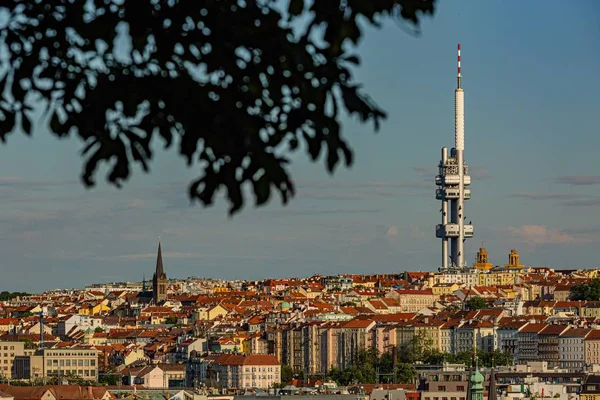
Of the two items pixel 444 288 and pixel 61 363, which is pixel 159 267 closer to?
pixel 444 288

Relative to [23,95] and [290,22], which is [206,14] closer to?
[290,22]

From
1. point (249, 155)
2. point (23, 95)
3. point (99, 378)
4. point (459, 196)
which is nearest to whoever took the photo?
point (249, 155)

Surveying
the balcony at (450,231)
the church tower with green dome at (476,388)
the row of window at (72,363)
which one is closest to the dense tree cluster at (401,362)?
the row of window at (72,363)

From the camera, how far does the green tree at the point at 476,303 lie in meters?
115

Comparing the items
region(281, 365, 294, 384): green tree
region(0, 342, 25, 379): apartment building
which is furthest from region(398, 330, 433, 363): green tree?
region(0, 342, 25, 379): apartment building

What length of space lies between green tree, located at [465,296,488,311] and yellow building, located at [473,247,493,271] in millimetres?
23344

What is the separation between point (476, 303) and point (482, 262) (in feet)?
105

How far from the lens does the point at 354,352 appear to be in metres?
95.9

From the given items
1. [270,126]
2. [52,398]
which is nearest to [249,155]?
[270,126]

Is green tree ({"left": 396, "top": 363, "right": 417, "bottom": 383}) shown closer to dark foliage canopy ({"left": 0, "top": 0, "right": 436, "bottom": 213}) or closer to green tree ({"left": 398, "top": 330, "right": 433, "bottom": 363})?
green tree ({"left": 398, "top": 330, "right": 433, "bottom": 363})

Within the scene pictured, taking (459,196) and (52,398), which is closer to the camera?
(52,398)

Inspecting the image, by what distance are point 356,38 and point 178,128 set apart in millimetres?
474

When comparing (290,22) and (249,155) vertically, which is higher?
(290,22)

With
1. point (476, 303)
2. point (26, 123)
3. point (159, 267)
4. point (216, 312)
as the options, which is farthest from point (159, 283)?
point (26, 123)
